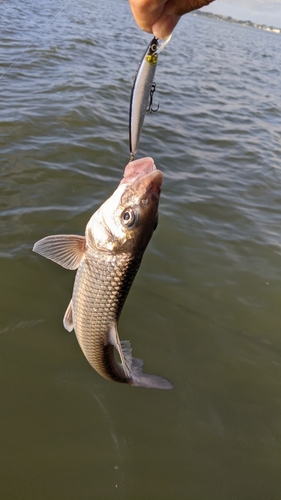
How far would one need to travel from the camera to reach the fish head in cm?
206

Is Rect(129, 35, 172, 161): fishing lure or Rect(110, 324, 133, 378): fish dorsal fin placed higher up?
Rect(129, 35, 172, 161): fishing lure

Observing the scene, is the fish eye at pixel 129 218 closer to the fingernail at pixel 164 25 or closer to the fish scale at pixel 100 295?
the fish scale at pixel 100 295

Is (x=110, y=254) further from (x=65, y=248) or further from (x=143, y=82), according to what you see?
(x=143, y=82)

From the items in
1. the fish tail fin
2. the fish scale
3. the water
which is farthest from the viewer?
the water

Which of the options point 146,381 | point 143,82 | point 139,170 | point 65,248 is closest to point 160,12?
point 143,82

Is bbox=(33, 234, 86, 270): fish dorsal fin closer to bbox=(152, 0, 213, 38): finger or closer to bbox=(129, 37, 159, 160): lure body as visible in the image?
bbox=(129, 37, 159, 160): lure body

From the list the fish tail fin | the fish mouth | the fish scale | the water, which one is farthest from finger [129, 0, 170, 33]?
the water

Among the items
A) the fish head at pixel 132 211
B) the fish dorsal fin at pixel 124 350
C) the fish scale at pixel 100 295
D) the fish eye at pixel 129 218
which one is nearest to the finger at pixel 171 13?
the fish head at pixel 132 211

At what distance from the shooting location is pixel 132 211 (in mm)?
2078

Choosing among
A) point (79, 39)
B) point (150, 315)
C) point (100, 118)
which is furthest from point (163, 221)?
point (79, 39)

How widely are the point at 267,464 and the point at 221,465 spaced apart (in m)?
0.37

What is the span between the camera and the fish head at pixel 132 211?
2.06 metres

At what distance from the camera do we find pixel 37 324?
370 centimetres

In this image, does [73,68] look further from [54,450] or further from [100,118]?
[54,450]
